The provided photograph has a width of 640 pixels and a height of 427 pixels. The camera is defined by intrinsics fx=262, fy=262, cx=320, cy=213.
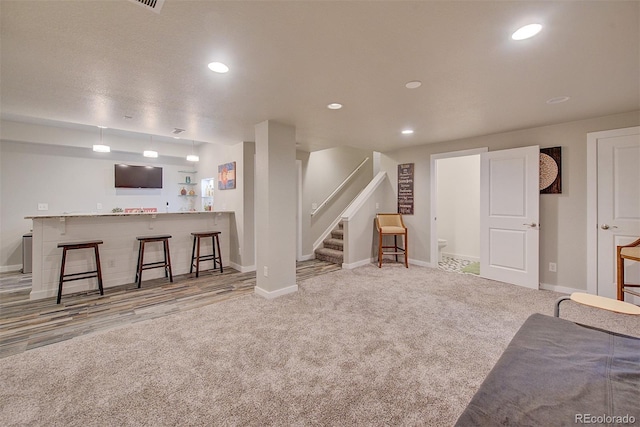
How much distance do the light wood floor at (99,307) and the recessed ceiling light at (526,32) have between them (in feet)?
12.6

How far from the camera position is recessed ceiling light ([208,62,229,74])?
2070 millimetres

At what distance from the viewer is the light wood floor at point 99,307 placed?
2.56 m

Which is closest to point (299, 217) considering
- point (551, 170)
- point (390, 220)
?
point (390, 220)

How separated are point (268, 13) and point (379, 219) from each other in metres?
4.38

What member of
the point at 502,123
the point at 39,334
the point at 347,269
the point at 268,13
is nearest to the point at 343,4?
the point at 268,13

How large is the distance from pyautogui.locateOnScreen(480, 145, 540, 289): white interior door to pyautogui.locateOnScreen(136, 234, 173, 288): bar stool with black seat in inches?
203

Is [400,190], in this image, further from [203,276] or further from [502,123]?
[203,276]

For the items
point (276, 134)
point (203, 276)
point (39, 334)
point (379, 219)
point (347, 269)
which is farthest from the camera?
point (379, 219)

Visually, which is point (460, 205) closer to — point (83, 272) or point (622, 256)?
point (622, 256)

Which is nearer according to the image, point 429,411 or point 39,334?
point 429,411

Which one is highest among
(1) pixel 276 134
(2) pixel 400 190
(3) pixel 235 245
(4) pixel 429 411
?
(1) pixel 276 134

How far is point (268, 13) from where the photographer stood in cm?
151

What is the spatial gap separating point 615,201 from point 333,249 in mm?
4388

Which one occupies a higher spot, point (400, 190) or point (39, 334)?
point (400, 190)
